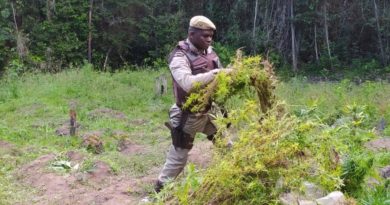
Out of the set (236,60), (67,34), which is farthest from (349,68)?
(236,60)

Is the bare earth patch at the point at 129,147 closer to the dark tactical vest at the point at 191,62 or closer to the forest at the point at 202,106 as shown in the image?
the forest at the point at 202,106

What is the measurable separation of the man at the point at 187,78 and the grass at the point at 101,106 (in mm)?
928

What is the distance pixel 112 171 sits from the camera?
19.6ft

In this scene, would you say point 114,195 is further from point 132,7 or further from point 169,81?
point 132,7

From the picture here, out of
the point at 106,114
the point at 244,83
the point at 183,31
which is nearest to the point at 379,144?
the point at 244,83

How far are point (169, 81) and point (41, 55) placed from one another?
6725 mm

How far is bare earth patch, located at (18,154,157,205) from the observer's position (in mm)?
5019

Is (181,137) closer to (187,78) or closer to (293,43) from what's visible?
(187,78)

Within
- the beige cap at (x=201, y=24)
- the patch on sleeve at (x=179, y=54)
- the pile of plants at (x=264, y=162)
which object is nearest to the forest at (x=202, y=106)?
the pile of plants at (x=264, y=162)

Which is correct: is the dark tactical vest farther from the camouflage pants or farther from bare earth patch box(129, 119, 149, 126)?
bare earth patch box(129, 119, 149, 126)

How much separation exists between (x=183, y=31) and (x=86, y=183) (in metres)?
14.0

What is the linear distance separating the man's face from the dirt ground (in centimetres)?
86

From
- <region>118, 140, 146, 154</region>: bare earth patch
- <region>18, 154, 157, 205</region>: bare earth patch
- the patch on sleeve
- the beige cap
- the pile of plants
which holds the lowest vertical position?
<region>118, 140, 146, 154</region>: bare earth patch

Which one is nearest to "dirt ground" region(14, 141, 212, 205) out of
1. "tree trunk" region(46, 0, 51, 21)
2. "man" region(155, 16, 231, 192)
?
"man" region(155, 16, 231, 192)
